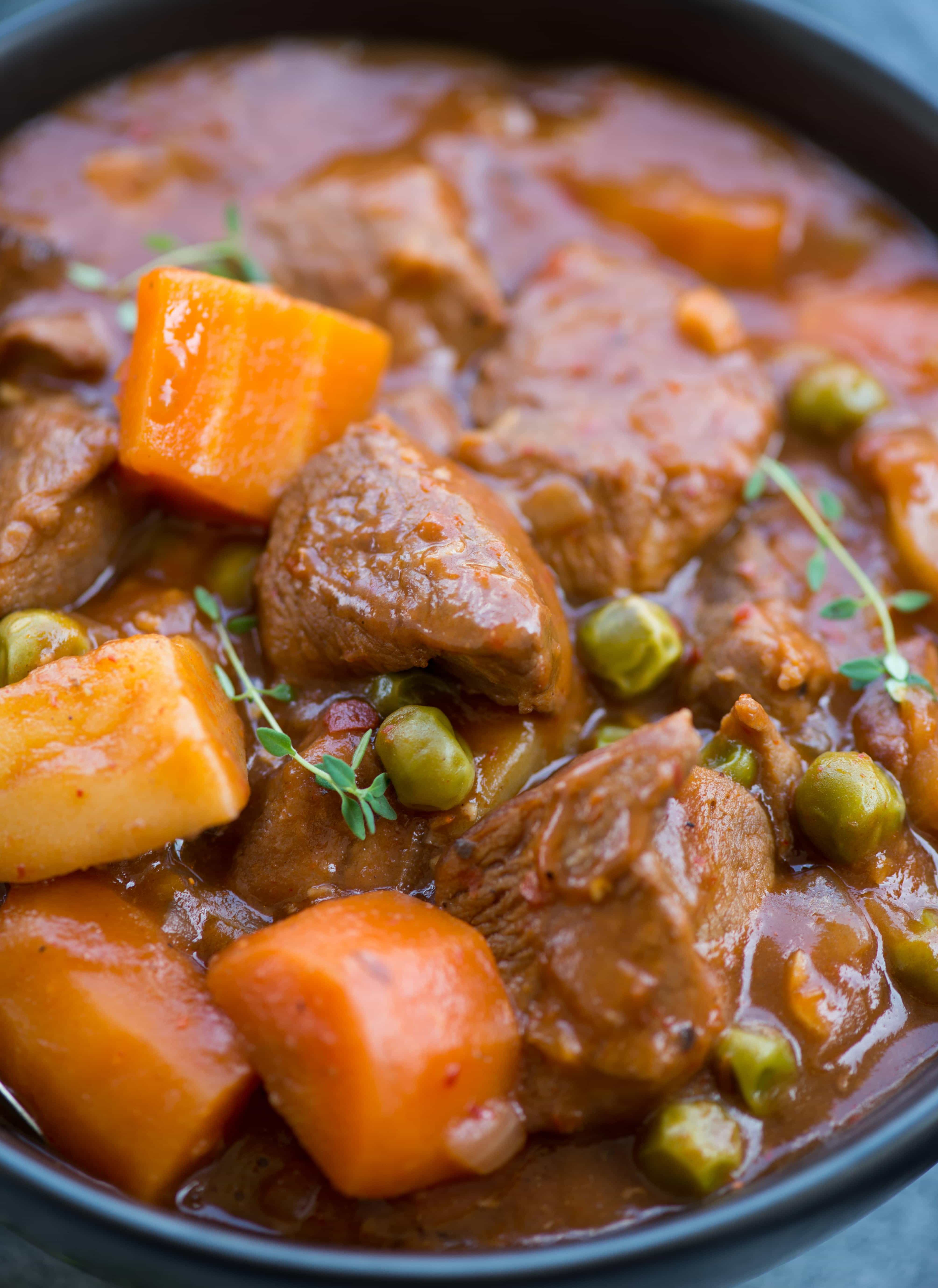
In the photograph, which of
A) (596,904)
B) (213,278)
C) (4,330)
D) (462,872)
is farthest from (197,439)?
(596,904)

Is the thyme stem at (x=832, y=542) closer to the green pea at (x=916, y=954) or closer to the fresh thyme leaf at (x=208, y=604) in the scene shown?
the green pea at (x=916, y=954)

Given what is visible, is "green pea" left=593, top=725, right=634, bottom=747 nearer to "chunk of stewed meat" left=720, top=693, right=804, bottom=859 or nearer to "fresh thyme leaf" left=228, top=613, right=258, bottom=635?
"chunk of stewed meat" left=720, top=693, right=804, bottom=859

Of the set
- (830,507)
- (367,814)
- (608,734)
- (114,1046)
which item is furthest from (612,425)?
(114,1046)

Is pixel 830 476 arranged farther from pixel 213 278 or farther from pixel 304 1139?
pixel 304 1139

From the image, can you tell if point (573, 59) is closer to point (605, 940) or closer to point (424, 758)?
point (424, 758)

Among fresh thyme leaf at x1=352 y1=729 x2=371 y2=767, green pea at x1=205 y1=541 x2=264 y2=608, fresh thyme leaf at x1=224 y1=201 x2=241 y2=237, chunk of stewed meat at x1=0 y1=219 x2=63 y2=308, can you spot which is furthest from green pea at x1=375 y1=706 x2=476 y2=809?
chunk of stewed meat at x1=0 y1=219 x2=63 y2=308

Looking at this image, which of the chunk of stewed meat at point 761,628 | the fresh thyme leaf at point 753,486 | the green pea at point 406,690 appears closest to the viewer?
the green pea at point 406,690

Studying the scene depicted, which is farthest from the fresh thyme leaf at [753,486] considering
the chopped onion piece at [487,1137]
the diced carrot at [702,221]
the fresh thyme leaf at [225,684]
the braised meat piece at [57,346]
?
the braised meat piece at [57,346]
